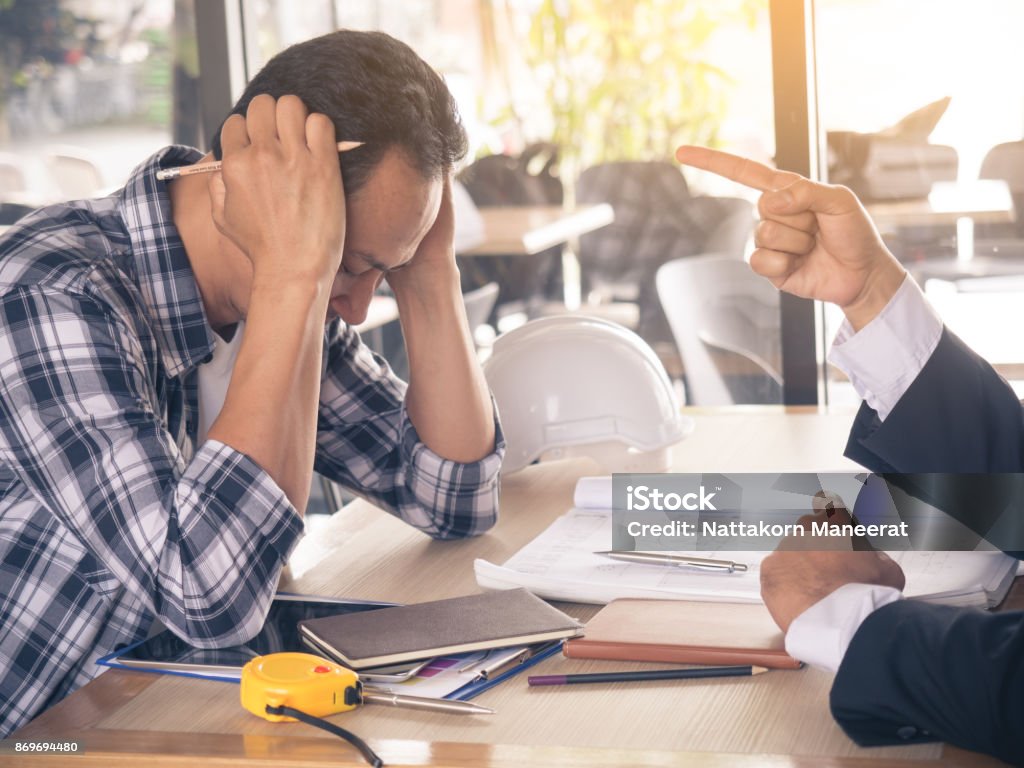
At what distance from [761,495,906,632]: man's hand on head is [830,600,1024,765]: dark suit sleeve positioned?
0.09 meters

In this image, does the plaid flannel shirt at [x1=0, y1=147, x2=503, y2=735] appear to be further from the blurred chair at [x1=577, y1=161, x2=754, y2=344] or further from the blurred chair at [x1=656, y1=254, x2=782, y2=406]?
the blurred chair at [x1=577, y1=161, x2=754, y2=344]

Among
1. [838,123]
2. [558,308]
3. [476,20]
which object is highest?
[476,20]

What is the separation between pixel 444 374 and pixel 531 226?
186cm

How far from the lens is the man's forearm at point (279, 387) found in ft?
3.56

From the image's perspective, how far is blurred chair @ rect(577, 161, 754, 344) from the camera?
127 inches

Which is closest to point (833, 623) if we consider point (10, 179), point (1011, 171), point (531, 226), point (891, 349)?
point (891, 349)

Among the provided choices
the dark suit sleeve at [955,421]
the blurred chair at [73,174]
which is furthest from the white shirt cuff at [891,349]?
the blurred chair at [73,174]

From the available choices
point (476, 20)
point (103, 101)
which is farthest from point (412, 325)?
point (103, 101)

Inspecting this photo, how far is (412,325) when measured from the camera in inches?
57.3

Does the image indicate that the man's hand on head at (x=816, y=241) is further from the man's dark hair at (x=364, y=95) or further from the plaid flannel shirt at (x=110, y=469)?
the plaid flannel shirt at (x=110, y=469)

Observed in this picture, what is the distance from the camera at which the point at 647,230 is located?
10.8 ft

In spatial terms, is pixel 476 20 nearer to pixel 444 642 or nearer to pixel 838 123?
pixel 838 123

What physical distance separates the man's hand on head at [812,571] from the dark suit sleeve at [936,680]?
9 cm

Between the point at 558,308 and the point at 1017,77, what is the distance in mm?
1309
